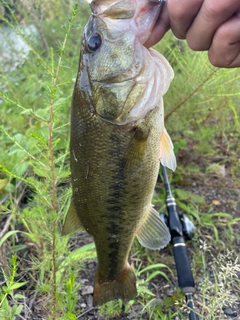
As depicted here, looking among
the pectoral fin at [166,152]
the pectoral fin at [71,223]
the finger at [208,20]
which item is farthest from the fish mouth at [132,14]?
the pectoral fin at [71,223]

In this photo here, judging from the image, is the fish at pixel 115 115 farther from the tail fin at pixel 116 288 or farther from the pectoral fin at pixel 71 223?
the tail fin at pixel 116 288

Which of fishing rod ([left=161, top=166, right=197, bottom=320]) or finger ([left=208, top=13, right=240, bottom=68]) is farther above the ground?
finger ([left=208, top=13, right=240, bottom=68])

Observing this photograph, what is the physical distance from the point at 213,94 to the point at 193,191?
84cm

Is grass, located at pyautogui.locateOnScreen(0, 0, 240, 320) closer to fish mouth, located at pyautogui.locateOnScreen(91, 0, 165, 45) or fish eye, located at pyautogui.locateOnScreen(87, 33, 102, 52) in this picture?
fish eye, located at pyautogui.locateOnScreen(87, 33, 102, 52)

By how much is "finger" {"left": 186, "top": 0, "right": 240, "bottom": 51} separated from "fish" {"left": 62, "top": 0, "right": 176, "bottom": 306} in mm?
161

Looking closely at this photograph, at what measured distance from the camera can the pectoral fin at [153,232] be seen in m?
1.87

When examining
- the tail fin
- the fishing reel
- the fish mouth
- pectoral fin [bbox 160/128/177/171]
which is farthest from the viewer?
the fishing reel

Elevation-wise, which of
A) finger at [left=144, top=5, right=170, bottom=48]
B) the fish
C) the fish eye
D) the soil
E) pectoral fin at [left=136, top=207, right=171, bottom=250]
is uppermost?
the fish eye

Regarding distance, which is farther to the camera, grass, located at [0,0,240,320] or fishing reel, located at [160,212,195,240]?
fishing reel, located at [160,212,195,240]

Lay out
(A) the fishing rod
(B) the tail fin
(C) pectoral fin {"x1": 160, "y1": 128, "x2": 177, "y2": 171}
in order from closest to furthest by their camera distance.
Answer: (C) pectoral fin {"x1": 160, "y1": 128, "x2": 177, "y2": 171} < (B) the tail fin < (A) the fishing rod

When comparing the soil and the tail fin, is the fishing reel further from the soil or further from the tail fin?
the tail fin

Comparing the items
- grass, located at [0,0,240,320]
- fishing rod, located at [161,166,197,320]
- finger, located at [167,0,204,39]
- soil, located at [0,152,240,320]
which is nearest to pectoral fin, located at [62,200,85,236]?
grass, located at [0,0,240,320]

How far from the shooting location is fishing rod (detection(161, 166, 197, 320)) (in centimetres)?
203

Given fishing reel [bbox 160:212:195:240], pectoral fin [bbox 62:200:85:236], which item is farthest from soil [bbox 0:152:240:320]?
pectoral fin [bbox 62:200:85:236]
